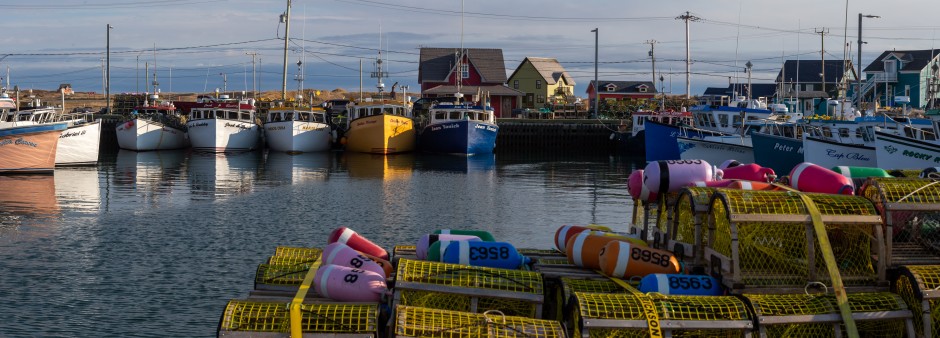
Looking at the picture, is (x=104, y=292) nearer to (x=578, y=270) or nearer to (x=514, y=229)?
(x=578, y=270)

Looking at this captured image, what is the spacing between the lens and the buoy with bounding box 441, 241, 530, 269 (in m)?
10.5

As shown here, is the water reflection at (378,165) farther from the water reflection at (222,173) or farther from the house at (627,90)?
the house at (627,90)

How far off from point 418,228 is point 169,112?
4373 centimetres

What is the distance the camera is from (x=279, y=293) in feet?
33.0

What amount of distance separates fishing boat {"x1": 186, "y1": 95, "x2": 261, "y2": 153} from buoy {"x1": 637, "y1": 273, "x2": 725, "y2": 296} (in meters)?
41.9

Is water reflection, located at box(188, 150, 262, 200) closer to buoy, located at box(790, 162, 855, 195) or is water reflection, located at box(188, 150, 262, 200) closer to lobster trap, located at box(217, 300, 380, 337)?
buoy, located at box(790, 162, 855, 195)

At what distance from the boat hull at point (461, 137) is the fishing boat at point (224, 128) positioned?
897cm

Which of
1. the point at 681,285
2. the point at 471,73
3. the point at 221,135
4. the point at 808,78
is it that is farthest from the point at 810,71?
the point at 681,285

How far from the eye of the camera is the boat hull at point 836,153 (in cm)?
3094

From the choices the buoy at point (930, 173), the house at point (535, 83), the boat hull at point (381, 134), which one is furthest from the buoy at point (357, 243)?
the house at point (535, 83)

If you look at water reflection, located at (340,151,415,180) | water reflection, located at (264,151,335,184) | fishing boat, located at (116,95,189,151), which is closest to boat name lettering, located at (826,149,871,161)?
water reflection, located at (340,151,415,180)

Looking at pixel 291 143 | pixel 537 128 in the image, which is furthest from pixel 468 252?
pixel 537 128

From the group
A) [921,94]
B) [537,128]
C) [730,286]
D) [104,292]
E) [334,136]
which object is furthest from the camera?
[921,94]

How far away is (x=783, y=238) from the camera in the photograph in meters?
9.63
